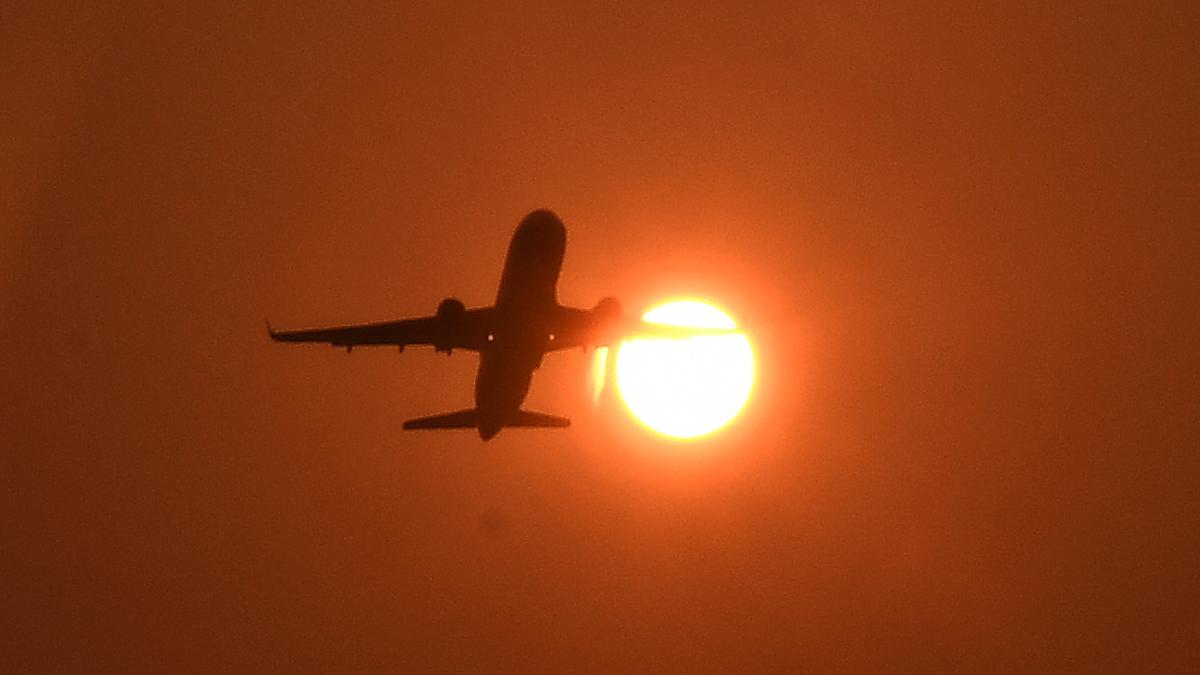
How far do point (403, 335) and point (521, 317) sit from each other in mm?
4870

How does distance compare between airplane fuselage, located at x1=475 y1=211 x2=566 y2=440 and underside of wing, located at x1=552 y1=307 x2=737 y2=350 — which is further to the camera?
underside of wing, located at x1=552 y1=307 x2=737 y2=350

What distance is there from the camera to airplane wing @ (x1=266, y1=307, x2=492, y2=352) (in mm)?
59969

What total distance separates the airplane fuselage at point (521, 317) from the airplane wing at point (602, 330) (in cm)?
79

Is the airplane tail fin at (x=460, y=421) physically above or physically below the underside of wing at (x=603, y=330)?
below

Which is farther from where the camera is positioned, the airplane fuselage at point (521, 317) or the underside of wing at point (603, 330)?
the underside of wing at point (603, 330)

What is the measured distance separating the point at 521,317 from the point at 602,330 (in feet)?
12.9

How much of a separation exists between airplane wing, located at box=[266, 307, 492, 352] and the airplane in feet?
0.10

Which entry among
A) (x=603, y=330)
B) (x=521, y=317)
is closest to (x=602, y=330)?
(x=603, y=330)

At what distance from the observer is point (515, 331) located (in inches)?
2341

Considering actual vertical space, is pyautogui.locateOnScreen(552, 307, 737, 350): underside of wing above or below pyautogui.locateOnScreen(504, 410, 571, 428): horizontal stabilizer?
above

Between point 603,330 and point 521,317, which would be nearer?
point 521,317

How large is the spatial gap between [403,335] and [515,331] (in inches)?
170

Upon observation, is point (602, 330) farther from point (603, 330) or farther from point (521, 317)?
point (521, 317)

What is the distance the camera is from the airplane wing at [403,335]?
2361 inches
